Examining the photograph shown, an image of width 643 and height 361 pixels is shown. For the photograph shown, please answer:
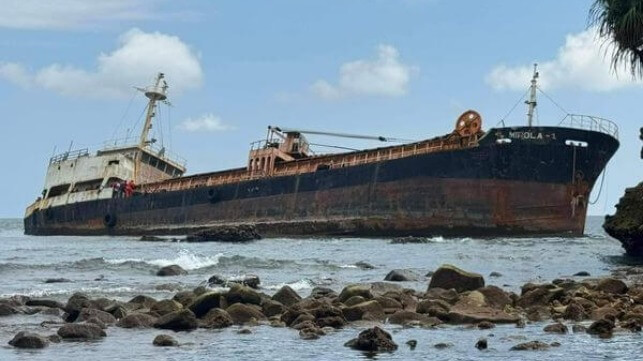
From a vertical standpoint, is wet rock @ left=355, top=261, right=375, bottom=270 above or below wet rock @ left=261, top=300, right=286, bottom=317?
above

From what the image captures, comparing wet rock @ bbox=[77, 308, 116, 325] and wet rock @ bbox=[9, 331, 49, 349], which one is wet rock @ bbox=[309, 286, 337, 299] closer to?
wet rock @ bbox=[77, 308, 116, 325]

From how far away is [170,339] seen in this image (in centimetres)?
1080

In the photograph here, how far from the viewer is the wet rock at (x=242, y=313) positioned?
12.8 m

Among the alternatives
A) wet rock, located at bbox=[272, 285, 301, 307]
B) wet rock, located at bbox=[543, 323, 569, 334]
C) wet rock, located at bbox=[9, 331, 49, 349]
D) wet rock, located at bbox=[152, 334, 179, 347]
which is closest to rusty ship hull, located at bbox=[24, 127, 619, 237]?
wet rock, located at bbox=[272, 285, 301, 307]

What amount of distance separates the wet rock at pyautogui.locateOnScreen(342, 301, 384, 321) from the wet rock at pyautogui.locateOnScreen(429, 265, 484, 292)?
2939 mm

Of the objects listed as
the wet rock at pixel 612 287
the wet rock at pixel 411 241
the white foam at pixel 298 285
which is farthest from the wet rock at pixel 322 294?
the wet rock at pixel 411 241

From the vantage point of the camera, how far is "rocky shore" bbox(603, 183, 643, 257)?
2486 centimetres

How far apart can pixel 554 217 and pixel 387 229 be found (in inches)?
301

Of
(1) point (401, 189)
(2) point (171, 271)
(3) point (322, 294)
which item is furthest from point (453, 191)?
(3) point (322, 294)

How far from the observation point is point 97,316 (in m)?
12.7

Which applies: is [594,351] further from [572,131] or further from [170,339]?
[572,131]

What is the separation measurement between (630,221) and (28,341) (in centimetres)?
1879

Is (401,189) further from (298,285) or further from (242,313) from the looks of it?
(242,313)

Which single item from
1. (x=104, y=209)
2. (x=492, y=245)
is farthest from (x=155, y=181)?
(x=492, y=245)
